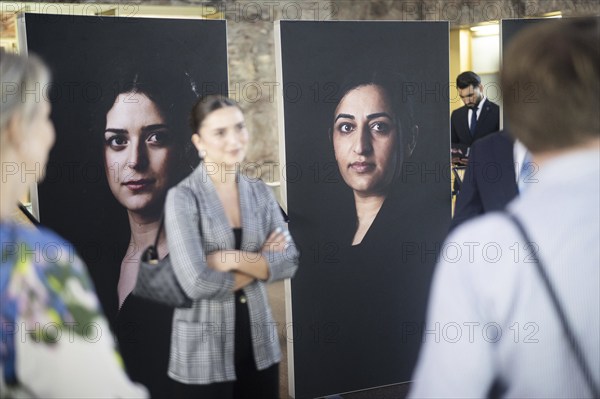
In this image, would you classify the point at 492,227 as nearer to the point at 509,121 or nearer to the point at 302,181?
the point at 509,121

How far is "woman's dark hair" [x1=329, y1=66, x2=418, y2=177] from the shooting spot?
11.4 feet

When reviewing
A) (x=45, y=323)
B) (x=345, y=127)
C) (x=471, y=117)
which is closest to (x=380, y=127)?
(x=345, y=127)

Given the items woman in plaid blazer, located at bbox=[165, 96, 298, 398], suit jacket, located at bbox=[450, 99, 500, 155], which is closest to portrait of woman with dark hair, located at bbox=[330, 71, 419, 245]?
woman in plaid blazer, located at bbox=[165, 96, 298, 398]

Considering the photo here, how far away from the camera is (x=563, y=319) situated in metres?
1.14

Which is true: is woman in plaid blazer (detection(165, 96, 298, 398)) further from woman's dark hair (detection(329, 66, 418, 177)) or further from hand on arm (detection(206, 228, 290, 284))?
woman's dark hair (detection(329, 66, 418, 177))

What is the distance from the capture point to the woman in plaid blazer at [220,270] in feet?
9.70

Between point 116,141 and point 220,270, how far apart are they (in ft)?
2.24

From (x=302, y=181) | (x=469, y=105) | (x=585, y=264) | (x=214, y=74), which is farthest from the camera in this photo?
(x=469, y=105)

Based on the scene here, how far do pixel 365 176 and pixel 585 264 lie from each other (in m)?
2.42

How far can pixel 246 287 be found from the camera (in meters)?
3.03

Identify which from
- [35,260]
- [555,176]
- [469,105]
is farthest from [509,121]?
[469,105]

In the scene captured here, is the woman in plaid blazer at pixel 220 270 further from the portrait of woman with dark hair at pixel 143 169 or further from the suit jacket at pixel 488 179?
the suit jacket at pixel 488 179

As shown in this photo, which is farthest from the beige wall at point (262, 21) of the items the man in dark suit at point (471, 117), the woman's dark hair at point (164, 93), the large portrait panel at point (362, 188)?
the woman's dark hair at point (164, 93)

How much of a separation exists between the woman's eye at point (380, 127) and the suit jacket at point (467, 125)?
193 cm
